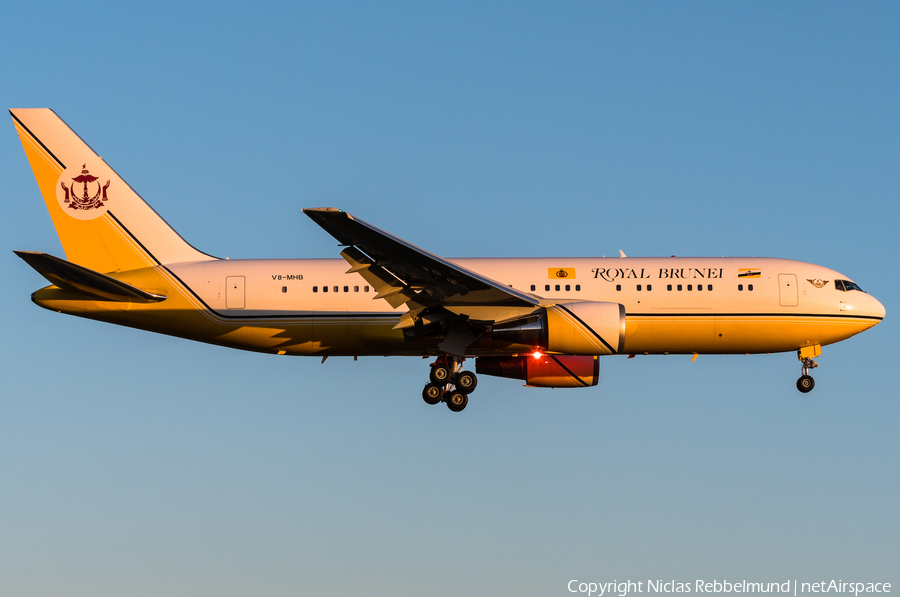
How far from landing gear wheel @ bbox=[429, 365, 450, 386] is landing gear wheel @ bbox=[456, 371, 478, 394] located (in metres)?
0.37

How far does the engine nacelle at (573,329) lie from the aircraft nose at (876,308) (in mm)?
9529

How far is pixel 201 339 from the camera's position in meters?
33.2

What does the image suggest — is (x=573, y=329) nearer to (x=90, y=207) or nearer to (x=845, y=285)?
(x=845, y=285)

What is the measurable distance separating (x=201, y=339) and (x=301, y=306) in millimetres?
3476

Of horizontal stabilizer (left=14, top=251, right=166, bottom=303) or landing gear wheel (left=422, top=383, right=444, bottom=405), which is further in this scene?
landing gear wheel (left=422, top=383, right=444, bottom=405)

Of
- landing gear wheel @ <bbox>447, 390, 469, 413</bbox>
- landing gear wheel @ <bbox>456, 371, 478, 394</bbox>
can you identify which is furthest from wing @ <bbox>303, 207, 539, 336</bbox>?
landing gear wheel @ <bbox>447, 390, 469, 413</bbox>

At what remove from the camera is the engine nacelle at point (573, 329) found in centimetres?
3023

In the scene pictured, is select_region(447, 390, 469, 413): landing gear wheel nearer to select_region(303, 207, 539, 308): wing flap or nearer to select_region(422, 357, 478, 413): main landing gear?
select_region(422, 357, 478, 413): main landing gear

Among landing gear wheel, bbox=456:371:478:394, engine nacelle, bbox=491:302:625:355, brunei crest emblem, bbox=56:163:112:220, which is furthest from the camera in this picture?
brunei crest emblem, bbox=56:163:112:220

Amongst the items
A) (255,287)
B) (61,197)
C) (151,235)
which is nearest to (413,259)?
(255,287)

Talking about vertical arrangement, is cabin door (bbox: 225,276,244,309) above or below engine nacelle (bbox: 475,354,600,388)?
above

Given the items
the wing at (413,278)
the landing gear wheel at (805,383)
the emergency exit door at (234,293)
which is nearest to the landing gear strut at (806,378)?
the landing gear wheel at (805,383)

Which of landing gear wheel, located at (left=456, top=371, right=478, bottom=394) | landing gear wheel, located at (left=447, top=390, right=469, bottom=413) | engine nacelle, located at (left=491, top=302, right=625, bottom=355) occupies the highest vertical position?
engine nacelle, located at (left=491, top=302, right=625, bottom=355)

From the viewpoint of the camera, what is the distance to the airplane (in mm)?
31000
